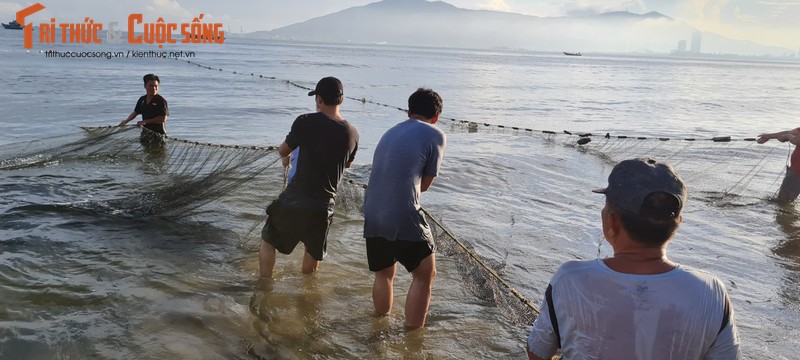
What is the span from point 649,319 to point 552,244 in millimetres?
5240

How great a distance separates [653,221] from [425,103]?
7.23 feet

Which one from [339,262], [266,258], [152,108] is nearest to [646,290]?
[266,258]

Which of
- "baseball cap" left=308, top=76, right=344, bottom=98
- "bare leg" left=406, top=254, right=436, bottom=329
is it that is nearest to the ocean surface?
"bare leg" left=406, top=254, right=436, bottom=329

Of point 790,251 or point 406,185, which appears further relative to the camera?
point 790,251

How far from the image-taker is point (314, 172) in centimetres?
437

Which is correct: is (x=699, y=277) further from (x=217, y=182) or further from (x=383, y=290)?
(x=217, y=182)

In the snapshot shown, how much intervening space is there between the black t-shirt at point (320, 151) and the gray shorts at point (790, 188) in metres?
8.22

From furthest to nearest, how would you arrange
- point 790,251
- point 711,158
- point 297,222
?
1. point 711,158
2. point 790,251
3. point 297,222

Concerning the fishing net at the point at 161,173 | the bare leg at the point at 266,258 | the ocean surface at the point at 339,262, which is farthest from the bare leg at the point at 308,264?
the fishing net at the point at 161,173

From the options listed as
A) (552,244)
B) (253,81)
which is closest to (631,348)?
(552,244)

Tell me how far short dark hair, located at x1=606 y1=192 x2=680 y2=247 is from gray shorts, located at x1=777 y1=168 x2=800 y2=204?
9.10 meters

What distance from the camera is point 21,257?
17.8 feet

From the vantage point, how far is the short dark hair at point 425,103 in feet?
12.4

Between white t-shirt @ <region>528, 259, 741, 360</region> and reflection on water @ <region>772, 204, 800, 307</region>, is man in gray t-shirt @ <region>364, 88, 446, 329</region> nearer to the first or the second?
white t-shirt @ <region>528, 259, 741, 360</region>
